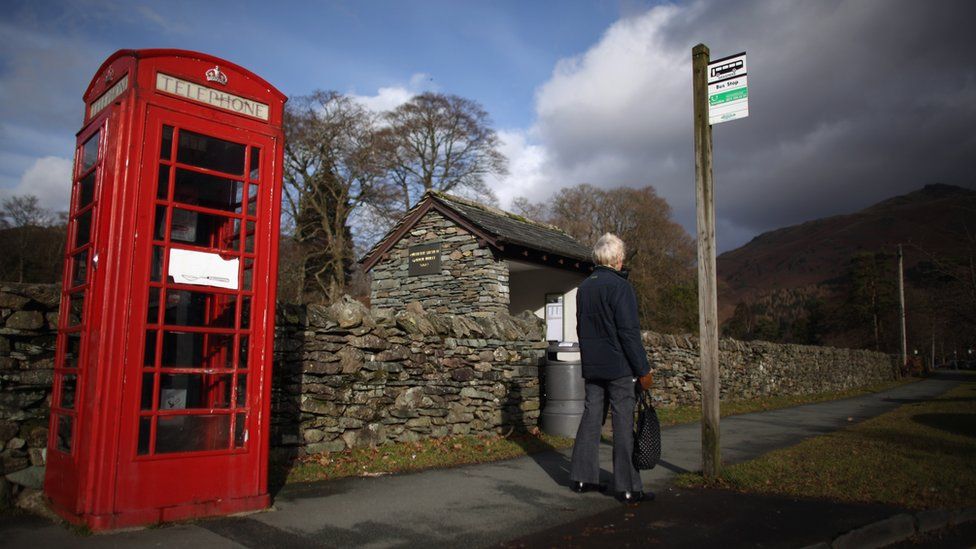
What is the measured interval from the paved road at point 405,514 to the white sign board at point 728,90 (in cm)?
341

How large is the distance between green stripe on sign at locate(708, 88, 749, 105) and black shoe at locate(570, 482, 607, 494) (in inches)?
142

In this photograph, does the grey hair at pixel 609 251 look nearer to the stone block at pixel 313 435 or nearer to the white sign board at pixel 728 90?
the white sign board at pixel 728 90

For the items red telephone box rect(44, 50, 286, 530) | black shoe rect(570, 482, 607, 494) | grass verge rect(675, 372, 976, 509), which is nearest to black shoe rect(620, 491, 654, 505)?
black shoe rect(570, 482, 607, 494)

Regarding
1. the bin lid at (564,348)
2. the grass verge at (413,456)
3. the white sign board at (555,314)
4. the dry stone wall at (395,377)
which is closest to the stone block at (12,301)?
the dry stone wall at (395,377)

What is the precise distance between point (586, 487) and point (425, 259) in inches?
428

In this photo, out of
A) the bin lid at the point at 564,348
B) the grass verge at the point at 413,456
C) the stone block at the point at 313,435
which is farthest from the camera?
the bin lid at the point at 564,348

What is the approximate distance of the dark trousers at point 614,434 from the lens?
4.78 meters

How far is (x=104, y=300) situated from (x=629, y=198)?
36.9m

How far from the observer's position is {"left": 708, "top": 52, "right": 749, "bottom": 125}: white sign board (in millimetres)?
5531

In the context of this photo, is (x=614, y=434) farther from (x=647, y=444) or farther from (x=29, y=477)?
(x=29, y=477)

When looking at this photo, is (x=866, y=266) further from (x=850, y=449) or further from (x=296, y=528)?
(x=296, y=528)

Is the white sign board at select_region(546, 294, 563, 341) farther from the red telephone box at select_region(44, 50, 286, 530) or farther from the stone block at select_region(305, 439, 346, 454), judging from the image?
the red telephone box at select_region(44, 50, 286, 530)

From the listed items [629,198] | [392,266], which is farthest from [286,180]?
[629,198]

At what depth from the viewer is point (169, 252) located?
4066 millimetres
